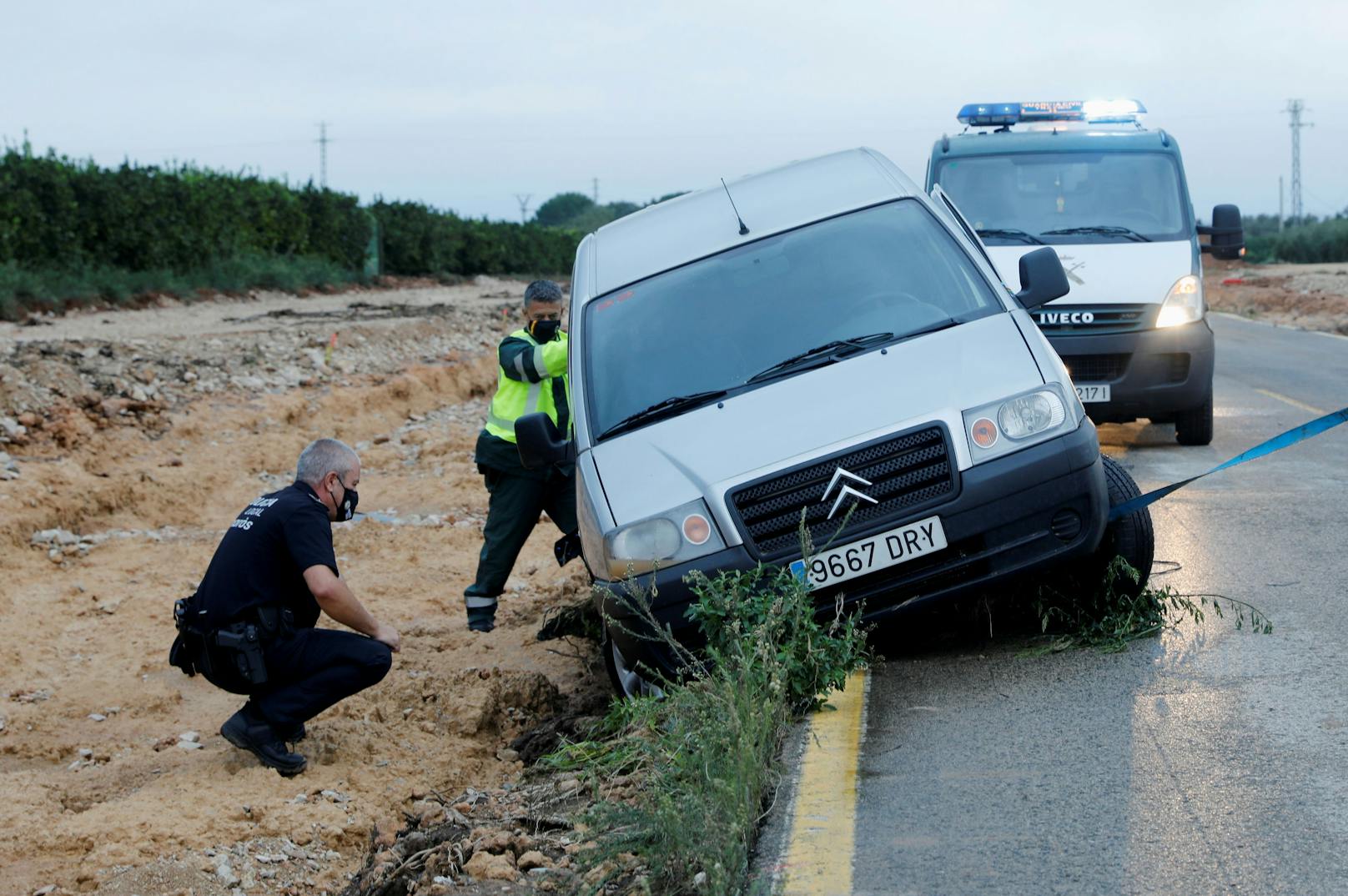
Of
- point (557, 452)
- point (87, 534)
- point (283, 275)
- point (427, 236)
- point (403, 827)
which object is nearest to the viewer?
point (403, 827)

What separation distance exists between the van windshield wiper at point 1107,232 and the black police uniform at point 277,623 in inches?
280

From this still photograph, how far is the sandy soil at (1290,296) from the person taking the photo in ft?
104

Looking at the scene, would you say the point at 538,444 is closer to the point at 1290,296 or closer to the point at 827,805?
the point at 827,805

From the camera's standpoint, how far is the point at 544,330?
829 cm

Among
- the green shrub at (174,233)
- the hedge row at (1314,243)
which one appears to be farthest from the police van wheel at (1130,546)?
the hedge row at (1314,243)

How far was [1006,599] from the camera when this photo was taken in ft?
19.4

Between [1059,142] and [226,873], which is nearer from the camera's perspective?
[226,873]

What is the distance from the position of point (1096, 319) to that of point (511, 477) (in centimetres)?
491

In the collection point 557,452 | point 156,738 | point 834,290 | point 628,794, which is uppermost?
point 834,290

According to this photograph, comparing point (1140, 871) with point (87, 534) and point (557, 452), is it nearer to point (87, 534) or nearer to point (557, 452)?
point (557, 452)

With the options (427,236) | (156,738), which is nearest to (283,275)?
(427,236)

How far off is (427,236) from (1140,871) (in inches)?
1876

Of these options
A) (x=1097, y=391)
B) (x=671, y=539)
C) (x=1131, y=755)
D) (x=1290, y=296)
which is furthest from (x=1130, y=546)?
(x=1290, y=296)

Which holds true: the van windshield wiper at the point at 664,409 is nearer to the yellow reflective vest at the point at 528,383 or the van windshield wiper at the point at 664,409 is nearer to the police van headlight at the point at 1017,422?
the police van headlight at the point at 1017,422
